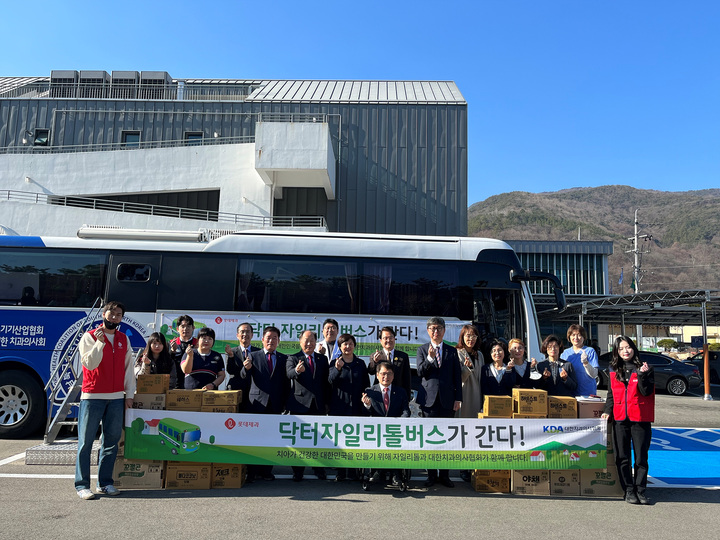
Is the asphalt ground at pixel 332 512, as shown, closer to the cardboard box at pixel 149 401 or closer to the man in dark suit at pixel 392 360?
the cardboard box at pixel 149 401

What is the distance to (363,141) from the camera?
2605 cm

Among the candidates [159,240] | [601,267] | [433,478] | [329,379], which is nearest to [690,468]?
[433,478]

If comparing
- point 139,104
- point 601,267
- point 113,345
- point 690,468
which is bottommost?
point 690,468

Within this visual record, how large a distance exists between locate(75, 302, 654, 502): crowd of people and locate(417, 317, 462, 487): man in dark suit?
0.01 meters

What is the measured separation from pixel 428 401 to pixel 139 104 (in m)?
25.5

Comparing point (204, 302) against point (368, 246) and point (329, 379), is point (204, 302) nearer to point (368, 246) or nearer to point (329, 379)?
point (368, 246)

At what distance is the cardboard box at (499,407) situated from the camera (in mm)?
6371

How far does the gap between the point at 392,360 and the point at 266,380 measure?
1.61m

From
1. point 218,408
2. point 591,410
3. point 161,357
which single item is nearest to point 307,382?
point 218,408

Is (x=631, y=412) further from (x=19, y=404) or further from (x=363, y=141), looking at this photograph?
(x=363, y=141)

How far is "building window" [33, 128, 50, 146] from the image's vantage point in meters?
26.6

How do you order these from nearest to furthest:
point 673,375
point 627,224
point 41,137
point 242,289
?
point 242,289 < point 673,375 < point 41,137 < point 627,224

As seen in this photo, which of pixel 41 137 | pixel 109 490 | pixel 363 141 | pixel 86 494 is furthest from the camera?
pixel 41 137

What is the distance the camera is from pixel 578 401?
256 inches
